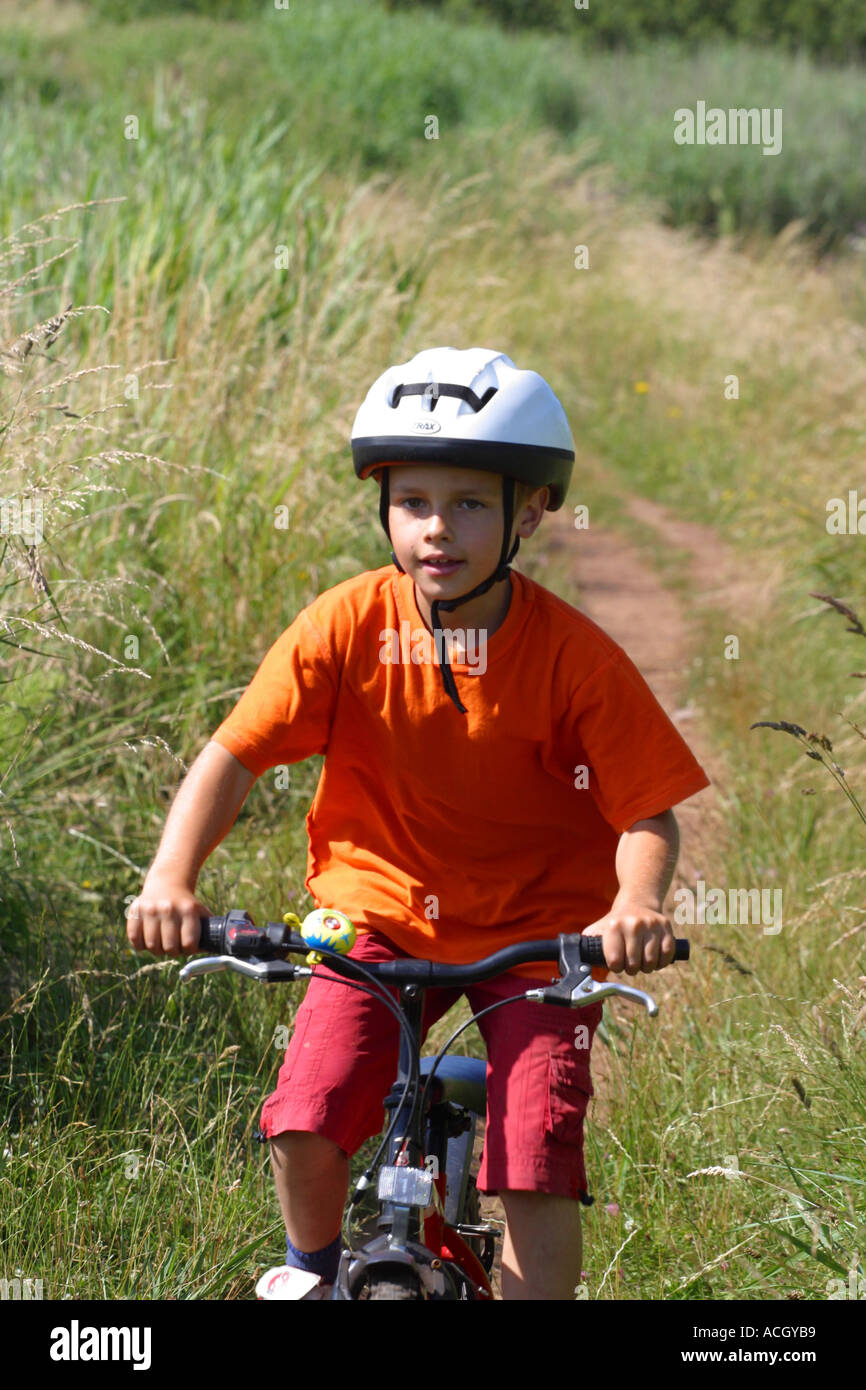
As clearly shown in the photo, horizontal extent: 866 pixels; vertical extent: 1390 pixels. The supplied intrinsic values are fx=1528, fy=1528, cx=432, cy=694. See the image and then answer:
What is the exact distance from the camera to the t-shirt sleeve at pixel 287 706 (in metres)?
2.57

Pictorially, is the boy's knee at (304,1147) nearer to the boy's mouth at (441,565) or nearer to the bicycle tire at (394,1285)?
the bicycle tire at (394,1285)

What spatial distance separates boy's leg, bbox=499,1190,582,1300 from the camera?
2.36 m

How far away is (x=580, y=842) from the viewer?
273 centimetres

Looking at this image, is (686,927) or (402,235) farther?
(402,235)

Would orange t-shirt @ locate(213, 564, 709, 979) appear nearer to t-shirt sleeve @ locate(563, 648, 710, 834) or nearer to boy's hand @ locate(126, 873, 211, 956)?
t-shirt sleeve @ locate(563, 648, 710, 834)

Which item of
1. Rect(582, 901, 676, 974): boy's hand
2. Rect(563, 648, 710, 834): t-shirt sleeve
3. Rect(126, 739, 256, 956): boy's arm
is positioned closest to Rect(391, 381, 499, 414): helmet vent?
Rect(563, 648, 710, 834): t-shirt sleeve

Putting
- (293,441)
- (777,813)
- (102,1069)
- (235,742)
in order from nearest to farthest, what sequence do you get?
(235,742)
(102,1069)
(777,813)
(293,441)

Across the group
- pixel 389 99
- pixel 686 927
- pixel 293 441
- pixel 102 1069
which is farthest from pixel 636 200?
pixel 102 1069

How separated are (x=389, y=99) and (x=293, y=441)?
1405cm

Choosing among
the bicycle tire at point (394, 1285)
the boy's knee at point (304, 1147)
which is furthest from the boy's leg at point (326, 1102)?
the bicycle tire at point (394, 1285)

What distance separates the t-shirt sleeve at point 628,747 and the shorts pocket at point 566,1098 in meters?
0.40

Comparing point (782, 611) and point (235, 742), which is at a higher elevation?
point (782, 611)

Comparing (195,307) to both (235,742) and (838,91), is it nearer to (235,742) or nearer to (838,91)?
(235,742)

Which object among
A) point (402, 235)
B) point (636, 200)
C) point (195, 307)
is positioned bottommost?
point (195, 307)
